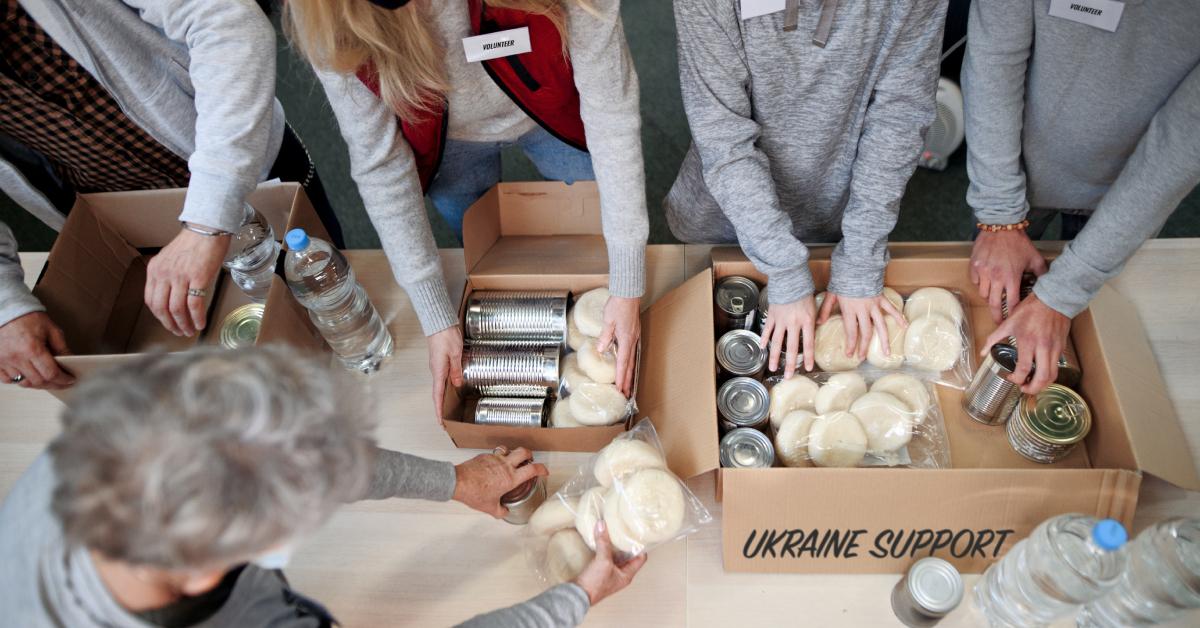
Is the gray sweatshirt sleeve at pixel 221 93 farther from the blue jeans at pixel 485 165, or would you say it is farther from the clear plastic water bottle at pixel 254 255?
the blue jeans at pixel 485 165

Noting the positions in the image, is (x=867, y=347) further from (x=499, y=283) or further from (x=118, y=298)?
(x=118, y=298)

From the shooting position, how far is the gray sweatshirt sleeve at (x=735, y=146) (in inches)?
48.6

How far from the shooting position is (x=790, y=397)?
4.18ft

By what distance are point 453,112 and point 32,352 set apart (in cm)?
88

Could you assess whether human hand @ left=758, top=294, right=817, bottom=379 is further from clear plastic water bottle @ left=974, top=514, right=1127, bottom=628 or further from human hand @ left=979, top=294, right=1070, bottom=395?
clear plastic water bottle @ left=974, top=514, right=1127, bottom=628

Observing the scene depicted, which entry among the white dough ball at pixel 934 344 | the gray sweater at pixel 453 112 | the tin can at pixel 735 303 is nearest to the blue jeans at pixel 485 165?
the gray sweater at pixel 453 112

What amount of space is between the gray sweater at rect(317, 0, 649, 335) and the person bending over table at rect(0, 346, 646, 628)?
652 mm

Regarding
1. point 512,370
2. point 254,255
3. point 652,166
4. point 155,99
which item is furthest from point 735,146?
point 652,166

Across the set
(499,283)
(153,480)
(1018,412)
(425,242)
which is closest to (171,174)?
(425,242)

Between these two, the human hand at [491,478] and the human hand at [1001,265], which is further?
the human hand at [1001,265]

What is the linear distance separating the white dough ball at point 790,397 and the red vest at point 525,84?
0.69 meters

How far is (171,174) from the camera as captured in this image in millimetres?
1640

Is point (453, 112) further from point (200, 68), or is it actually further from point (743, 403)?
point (743, 403)

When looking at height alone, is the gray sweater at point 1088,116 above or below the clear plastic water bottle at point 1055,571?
above
